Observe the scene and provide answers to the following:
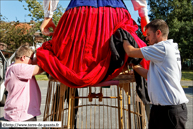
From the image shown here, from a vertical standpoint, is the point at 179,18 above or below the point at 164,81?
above

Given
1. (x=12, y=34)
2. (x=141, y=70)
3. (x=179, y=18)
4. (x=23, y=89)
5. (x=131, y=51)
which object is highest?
(x=179, y=18)

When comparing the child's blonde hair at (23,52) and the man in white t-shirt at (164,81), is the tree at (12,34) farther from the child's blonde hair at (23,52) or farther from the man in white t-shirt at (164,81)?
the man in white t-shirt at (164,81)

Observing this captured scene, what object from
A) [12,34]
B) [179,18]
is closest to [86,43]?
[12,34]

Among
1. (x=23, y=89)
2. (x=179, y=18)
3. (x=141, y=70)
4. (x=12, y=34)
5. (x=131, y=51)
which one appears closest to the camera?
(x=131, y=51)

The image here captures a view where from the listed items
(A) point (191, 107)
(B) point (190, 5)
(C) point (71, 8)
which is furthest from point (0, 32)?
(B) point (190, 5)

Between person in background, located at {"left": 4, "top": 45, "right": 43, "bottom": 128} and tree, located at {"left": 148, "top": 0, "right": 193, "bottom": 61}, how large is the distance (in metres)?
15.1

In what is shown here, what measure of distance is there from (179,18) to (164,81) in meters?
17.8

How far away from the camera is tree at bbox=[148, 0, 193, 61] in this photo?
1575cm

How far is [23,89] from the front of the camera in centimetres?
136

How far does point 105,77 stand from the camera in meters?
1.16

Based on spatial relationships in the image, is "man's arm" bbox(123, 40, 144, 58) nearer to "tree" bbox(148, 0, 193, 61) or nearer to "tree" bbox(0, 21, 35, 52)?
"tree" bbox(0, 21, 35, 52)

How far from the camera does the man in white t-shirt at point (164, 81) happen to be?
1113 mm

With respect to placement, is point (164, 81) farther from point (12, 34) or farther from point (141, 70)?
point (12, 34)

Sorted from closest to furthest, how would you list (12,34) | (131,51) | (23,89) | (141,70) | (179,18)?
(131,51)
(141,70)
(23,89)
(12,34)
(179,18)
